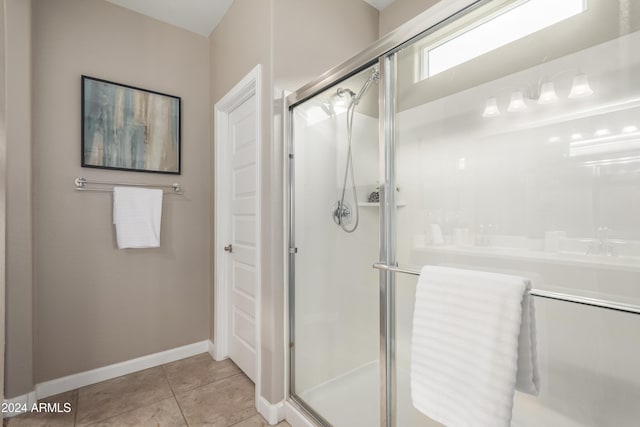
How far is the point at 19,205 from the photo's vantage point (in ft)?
5.81

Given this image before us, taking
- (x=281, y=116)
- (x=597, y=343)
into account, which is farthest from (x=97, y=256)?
(x=597, y=343)

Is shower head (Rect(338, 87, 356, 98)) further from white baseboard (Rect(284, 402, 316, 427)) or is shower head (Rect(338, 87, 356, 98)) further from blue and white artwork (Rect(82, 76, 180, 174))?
white baseboard (Rect(284, 402, 316, 427))

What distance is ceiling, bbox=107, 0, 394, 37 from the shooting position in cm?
219

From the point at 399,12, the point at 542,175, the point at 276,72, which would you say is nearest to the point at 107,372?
the point at 276,72

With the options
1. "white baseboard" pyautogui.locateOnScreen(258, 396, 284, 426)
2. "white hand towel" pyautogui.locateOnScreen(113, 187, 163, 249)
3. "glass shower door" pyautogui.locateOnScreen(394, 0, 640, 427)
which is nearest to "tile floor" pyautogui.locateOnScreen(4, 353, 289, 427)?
"white baseboard" pyautogui.locateOnScreen(258, 396, 284, 426)

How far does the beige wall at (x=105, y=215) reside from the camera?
1956 mm

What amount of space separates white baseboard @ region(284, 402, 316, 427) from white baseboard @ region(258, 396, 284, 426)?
30 millimetres

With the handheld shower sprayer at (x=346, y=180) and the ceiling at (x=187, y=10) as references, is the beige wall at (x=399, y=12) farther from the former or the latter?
the handheld shower sprayer at (x=346, y=180)

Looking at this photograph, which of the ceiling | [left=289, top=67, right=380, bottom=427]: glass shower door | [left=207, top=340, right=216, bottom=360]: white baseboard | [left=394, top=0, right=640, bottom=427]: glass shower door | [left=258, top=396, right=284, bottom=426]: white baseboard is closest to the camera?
[left=394, top=0, right=640, bottom=427]: glass shower door

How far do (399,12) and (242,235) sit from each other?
6.79 feet

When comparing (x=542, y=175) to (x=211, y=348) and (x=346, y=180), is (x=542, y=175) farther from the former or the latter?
(x=211, y=348)

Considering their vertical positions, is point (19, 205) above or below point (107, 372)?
above

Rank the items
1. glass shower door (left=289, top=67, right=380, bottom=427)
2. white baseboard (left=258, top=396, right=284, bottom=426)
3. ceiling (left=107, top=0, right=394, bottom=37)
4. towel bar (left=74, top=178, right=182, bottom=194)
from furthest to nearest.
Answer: ceiling (left=107, top=0, right=394, bottom=37) → towel bar (left=74, top=178, right=182, bottom=194) → white baseboard (left=258, top=396, right=284, bottom=426) → glass shower door (left=289, top=67, right=380, bottom=427)

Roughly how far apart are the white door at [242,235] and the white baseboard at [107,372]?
1.19 ft
